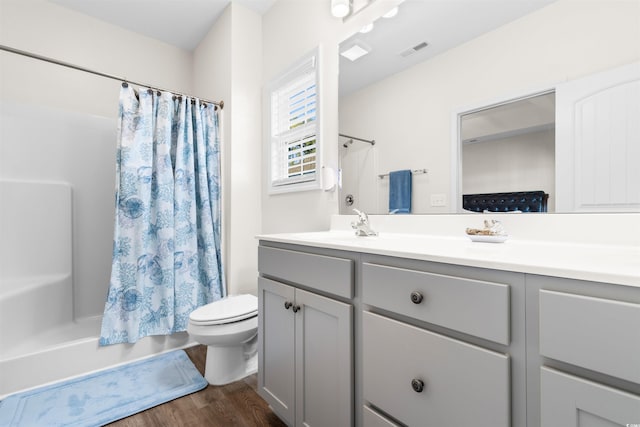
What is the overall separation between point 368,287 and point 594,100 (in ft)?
2.95

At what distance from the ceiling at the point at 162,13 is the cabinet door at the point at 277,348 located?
2.16 m

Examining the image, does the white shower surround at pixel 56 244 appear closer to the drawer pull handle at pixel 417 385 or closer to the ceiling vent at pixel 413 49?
the drawer pull handle at pixel 417 385

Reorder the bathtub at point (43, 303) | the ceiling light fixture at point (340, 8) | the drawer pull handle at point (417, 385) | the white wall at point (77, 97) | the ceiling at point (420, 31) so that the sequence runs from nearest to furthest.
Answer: the drawer pull handle at point (417, 385), the ceiling at point (420, 31), the ceiling light fixture at point (340, 8), the bathtub at point (43, 303), the white wall at point (77, 97)

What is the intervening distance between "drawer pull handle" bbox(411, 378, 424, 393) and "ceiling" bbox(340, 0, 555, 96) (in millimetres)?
1262

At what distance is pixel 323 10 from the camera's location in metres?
1.78

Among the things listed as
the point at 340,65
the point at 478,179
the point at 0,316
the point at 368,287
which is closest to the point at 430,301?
the point at 368,287

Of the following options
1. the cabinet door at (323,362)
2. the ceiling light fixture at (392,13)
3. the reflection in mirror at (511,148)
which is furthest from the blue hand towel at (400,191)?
the ceiling light fixture at (392,13)

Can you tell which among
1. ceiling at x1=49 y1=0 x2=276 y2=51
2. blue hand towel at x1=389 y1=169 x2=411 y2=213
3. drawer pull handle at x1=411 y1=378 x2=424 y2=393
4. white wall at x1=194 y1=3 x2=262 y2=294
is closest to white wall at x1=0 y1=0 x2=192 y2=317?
ceiling at x1=49 y1=0 x2=276 y2=51

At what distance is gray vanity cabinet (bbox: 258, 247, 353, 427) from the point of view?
0.99 m

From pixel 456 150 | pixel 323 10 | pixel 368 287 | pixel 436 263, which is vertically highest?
pixel 323 10

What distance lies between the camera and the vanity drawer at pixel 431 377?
0.64 meters

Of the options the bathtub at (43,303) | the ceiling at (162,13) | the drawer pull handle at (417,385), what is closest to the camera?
the drawer pull handle at (417,385)

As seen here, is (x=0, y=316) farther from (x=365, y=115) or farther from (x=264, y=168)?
(x=365, y=115)

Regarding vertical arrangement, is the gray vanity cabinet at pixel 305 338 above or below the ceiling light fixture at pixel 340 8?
below
